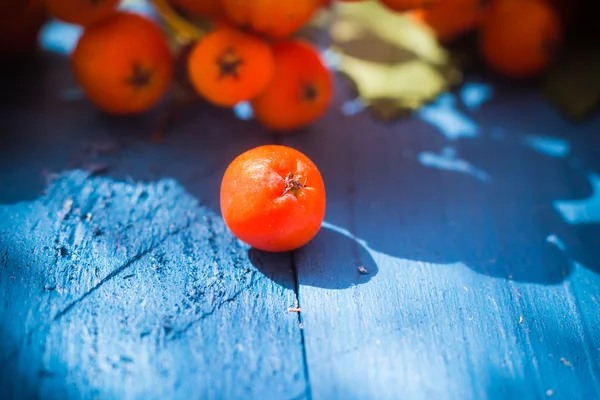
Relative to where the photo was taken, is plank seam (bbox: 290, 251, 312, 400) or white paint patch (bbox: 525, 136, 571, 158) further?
white paint patch (bbox: 525, 136, 571, 158)

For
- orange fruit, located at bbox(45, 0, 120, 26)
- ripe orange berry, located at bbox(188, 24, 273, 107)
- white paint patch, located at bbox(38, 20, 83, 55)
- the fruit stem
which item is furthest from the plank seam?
white paint patch, located at bbox(38, 20, 83, 55)

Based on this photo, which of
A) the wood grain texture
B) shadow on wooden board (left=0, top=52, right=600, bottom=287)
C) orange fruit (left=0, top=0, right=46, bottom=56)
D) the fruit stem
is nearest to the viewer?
the wood grain texture

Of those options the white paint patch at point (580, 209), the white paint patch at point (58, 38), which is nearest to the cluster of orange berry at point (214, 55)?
the white paint patch at point (58, 38)

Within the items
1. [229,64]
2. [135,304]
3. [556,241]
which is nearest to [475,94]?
[556,241]

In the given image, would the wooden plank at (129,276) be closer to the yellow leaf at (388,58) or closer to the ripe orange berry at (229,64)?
the ripe orange berry at (229,64)

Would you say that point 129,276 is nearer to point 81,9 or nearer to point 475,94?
point 81,9

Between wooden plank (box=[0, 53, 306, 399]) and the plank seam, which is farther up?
the plank seam

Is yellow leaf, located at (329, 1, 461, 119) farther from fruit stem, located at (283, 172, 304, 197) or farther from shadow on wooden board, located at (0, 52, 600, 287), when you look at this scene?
fruit stem, located at (283, 172, 304, 197)
